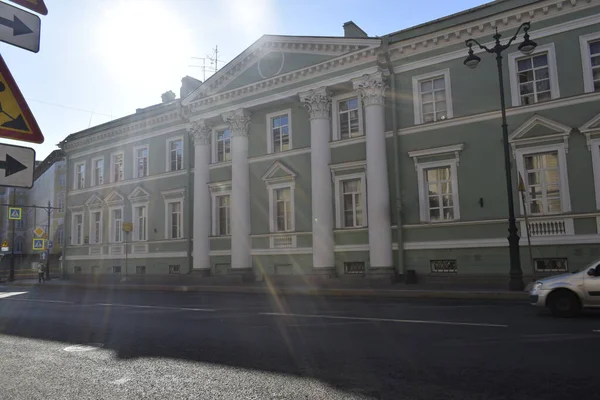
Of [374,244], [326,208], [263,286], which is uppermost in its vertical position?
[326,208]

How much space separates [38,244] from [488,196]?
29365mm

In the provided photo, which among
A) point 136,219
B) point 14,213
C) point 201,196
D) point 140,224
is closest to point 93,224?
point 136,219

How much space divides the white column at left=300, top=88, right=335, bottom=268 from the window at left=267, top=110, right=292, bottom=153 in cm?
198

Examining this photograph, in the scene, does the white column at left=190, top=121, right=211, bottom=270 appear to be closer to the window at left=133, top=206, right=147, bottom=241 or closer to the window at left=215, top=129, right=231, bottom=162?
the window at left=215, top=129, right=231, bottom=162

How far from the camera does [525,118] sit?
1880cm

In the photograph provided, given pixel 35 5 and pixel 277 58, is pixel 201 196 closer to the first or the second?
pixel 277 58

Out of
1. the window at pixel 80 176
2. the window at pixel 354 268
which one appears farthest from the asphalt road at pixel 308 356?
the window at pixel 80 176

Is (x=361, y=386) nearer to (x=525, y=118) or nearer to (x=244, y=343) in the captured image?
(x=244, y=343)

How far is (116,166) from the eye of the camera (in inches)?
1342

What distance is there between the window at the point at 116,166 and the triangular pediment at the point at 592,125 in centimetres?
2833

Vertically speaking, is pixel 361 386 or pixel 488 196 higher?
pixel 488 196

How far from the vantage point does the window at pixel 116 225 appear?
3291cm

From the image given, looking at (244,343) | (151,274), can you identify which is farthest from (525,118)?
(151,274)

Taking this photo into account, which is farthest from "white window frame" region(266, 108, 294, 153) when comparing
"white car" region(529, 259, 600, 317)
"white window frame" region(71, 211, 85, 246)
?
"white window frame" region(71, 211, 85, 246)
